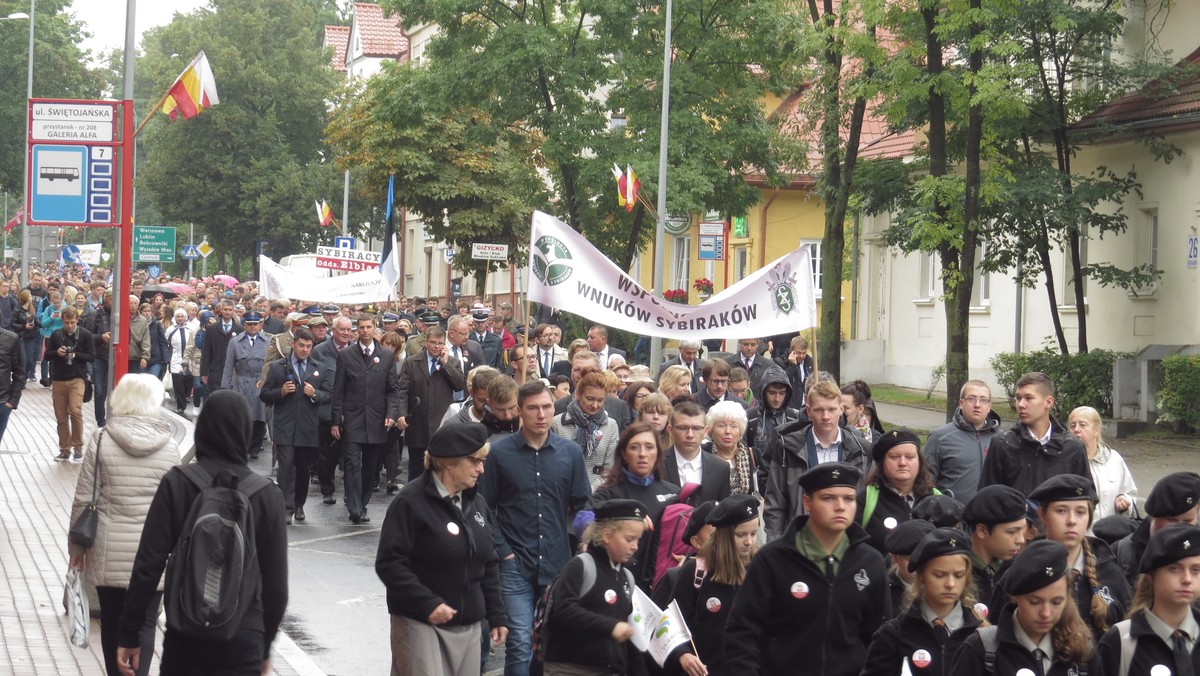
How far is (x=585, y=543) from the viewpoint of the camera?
6.50 metres

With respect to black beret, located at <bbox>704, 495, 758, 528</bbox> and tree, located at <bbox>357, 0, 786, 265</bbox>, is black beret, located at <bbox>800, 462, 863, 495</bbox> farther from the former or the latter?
tree, located at <bbox>357, 0, 786, 265</bbox>

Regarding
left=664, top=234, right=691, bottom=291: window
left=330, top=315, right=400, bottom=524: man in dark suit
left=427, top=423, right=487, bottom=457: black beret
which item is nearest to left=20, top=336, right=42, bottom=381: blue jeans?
left=330, top=315, right=400, bottom=524: man in dark suit

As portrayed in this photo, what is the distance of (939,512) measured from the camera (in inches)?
273

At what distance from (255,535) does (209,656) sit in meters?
0.43

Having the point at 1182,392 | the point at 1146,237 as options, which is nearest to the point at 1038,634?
the point at 1182,392

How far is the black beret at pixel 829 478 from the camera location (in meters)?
5.68

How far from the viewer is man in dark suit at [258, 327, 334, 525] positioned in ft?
48.6

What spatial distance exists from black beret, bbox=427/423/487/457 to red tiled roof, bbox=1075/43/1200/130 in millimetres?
22236

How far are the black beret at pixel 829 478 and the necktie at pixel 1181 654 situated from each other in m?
1.18

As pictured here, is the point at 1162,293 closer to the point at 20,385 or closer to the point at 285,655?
the point at 20,385

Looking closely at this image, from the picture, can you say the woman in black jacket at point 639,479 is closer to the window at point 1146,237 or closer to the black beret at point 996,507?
the black beret at point 996,507

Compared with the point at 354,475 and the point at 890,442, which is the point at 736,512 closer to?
the point at 890,442

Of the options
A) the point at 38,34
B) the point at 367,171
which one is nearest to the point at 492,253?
the point at 367,171

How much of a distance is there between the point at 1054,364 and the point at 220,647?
23949mm
